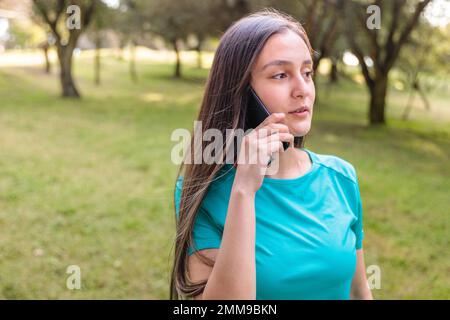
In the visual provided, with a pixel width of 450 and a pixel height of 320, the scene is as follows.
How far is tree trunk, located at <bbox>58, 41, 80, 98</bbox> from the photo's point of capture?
61.7ft

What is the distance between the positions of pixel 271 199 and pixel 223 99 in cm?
40

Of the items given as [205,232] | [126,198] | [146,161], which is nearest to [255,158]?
[205,232]

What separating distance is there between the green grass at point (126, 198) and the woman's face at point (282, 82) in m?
0.64

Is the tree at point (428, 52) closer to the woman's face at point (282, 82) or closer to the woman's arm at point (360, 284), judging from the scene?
the woman's arm at point (360, 284)

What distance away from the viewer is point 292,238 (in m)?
1.68

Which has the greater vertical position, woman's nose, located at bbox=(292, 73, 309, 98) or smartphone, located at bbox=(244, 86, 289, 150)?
woman's nose, located at bbox=(292, 73, 309, 98)

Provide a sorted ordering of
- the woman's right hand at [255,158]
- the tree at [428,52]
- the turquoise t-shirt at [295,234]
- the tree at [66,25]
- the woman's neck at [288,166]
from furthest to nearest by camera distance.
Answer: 1. the tree at [428,52]
2. the tree at [66,25]
3. the woman's neck at [288,166]
4. the turquoise t-shirt at [295,234]
5. the woman's right hand at [255,158]

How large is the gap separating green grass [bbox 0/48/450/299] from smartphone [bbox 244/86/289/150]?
582 millimetres

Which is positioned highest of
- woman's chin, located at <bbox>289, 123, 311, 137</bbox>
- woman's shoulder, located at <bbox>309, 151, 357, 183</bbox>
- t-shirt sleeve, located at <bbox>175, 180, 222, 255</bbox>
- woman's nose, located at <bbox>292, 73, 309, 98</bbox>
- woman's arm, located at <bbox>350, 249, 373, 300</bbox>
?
woman's nose, located at <bbox>292, 73, 309, 98</bbox>

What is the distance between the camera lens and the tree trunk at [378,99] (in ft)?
56.1

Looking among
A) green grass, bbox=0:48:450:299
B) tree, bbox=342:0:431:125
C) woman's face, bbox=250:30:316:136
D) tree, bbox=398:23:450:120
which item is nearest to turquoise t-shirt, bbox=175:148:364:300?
woman's face, bbox=250:30:316:136

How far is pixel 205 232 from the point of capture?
5.66 ft

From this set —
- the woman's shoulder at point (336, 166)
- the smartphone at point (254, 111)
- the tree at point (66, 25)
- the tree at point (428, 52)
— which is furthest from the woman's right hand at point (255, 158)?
the tree at point (428, 52)

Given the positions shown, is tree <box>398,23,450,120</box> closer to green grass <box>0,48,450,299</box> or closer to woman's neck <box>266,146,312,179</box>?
green grass <box>0,48,450,299</box>
